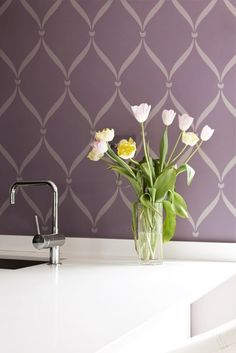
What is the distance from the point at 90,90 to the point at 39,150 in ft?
1.05

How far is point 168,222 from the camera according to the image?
6.94ft

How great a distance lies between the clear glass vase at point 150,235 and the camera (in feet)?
6.77

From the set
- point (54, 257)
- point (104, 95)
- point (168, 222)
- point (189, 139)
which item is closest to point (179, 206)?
point (168, 222)

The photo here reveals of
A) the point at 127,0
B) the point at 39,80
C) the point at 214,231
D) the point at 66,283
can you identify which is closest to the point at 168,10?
the point at 127,0

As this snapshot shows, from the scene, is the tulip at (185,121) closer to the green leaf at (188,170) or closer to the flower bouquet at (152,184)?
the flower bouquet at (152,184)

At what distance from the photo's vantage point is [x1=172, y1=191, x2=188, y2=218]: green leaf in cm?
213

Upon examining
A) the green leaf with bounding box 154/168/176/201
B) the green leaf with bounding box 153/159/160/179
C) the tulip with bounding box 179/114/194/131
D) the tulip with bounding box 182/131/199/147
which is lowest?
the green leaf with bounding box 154/168/176/201

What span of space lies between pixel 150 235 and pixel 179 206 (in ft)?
0.49

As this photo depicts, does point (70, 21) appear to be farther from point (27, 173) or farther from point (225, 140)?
point (225, 140)

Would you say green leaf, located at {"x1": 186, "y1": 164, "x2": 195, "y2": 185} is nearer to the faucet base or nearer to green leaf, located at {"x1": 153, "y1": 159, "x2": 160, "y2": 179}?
green leaf, located at {"x1": 153, "y1": 159, "x2": 160, "y2": 179}

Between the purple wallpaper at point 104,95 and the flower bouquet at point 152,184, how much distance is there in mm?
180

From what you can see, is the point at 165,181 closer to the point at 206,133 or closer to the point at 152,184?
the point at 152,184

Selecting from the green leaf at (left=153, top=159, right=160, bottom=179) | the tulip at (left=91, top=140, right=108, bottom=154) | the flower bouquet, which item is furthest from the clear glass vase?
the tulip at (left=91, top=140, right=108, bottom=154)

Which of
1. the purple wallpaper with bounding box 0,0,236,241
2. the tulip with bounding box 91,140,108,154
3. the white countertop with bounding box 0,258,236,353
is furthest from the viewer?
the purple wallpaper with bounding box 0,0,236,241
